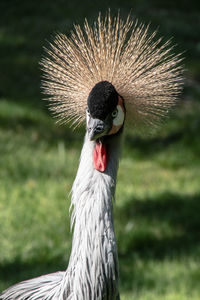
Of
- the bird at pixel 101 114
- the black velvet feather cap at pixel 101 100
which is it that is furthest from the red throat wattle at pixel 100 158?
the black velvet feather cap at pixel 101 100

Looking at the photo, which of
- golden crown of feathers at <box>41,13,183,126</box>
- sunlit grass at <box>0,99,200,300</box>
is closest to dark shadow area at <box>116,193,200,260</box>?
sunlit grass at <box>0,99,200,300</box>

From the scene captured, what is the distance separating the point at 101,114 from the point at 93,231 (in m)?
0.34

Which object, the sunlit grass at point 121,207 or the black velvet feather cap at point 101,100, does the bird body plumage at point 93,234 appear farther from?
the sunlit grass at point 121,207

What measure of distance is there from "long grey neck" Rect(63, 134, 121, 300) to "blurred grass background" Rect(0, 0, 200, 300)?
934mm

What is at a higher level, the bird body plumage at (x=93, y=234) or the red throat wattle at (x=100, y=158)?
the red throat wattle at (x=100, y=158)

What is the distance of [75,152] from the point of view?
4.33 meters

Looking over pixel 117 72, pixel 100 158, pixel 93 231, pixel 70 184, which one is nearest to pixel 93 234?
pixel 93 231

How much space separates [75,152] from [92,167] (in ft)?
8.14

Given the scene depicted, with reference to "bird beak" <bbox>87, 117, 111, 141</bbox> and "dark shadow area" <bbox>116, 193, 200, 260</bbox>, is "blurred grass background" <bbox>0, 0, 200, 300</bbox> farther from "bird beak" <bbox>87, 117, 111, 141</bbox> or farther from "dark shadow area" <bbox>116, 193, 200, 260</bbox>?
"bird beak" <bbox>87, 117, 111, 141</bbox>

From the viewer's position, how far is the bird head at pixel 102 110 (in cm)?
177

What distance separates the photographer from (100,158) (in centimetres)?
184

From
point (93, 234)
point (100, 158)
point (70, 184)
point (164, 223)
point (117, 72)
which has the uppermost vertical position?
point (117, 72)

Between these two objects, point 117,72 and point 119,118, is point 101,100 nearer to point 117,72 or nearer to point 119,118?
point 119,118

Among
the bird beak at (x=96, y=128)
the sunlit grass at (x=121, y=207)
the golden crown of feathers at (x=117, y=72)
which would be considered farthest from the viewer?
the sunlit grass at (x=121, y=207)
